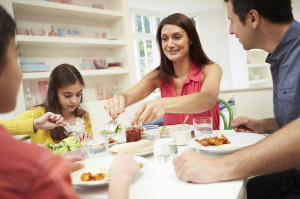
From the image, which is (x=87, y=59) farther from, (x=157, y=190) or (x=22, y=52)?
(x=157, y=190)

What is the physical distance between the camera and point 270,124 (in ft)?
4.54

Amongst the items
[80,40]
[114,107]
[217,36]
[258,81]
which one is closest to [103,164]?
[114,107]

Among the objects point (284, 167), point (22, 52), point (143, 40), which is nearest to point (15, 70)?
point (284, 167)

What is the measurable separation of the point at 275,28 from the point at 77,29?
11.0 ft

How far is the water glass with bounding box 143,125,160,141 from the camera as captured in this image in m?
1.31

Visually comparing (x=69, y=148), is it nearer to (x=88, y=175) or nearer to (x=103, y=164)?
(x=103, y=164)

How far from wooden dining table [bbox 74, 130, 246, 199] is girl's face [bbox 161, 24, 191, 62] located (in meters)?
1.30

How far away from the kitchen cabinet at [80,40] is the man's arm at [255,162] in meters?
2.69

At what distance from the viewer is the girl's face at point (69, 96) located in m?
2.11

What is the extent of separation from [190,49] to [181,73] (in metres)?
0.22

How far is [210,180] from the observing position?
0.79 m

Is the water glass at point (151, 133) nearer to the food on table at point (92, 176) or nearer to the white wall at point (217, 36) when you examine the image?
the food on table at point (92, 176)

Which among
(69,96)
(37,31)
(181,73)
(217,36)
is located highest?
(217,36)

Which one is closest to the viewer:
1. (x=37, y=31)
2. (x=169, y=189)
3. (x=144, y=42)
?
(x=169, y=189)
